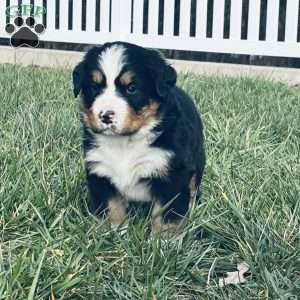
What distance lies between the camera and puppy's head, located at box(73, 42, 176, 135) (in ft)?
10.2

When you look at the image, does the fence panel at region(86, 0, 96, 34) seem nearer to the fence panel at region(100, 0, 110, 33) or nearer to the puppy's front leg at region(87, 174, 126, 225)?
the fence panel at region(100, 0, 110, 33)

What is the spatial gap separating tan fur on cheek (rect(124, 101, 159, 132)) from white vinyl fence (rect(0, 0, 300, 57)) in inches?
254

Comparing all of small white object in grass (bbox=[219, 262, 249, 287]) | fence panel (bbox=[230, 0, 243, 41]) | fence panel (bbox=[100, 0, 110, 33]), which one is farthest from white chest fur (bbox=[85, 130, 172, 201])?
fence panel (bbox=[100, 0, 110, 33])

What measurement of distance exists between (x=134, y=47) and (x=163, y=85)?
197 millimetres

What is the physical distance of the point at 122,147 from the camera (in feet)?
10.9

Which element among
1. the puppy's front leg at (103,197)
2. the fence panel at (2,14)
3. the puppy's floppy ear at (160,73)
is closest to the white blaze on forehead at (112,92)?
the puppy's floppy ear at (160,73)

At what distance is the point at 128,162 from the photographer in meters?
3.27

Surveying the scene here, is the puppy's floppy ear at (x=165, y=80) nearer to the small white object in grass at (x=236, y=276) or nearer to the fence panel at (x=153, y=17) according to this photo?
the small white object in grass at (x=236, y=276)

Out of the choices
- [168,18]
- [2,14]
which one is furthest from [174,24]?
[2,14]

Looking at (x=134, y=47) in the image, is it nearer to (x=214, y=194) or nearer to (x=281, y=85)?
(x=214, y=194)

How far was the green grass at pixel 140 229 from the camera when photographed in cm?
247

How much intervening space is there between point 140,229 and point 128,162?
1.60 ft

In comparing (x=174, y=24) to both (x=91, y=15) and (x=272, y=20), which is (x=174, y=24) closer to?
(x=91, y=15)

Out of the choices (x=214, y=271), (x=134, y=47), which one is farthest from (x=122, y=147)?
(x=214, y=271)
